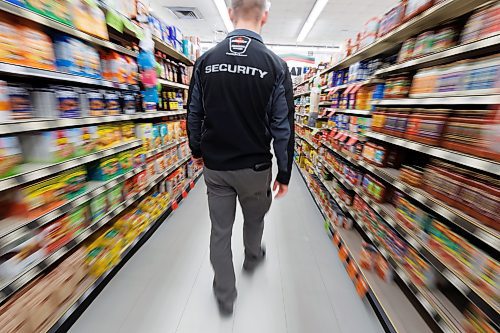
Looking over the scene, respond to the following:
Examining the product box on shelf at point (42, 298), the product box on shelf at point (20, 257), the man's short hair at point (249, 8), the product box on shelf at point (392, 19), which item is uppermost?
the product box on shelf at point (392, 19)

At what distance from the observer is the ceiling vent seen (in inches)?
238

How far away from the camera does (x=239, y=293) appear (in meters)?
1.66

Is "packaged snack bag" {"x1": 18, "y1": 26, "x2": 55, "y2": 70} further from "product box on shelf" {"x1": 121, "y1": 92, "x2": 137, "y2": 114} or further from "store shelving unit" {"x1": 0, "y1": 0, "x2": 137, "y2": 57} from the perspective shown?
"product box on shelf" {"x1": 121, "y1": 92, "x2": 137, "y2": 114}

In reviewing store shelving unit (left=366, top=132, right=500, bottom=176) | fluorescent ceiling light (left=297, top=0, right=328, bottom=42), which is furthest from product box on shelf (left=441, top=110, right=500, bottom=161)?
fluorescent ceiling light (left=297, top=0, right=328, bottom=42)

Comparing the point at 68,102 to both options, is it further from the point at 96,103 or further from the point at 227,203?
the point at 227,203

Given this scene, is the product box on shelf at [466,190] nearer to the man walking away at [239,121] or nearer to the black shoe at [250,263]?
the man walking away at [239,121]

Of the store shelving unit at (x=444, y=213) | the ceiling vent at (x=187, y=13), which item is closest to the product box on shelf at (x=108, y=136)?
the store shelving unit at (x=444, y=213)

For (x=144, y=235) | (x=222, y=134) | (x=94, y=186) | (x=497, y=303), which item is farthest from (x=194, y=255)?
(x=497, y=303)

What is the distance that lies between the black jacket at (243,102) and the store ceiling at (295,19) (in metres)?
5.40

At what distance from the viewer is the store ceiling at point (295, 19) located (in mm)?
5594

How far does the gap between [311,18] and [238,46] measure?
6.26 meters

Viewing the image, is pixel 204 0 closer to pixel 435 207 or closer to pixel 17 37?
pixel 17 37

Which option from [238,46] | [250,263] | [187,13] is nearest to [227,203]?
[250,263]

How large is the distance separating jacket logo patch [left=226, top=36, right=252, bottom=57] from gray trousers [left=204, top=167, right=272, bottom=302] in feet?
2.06
